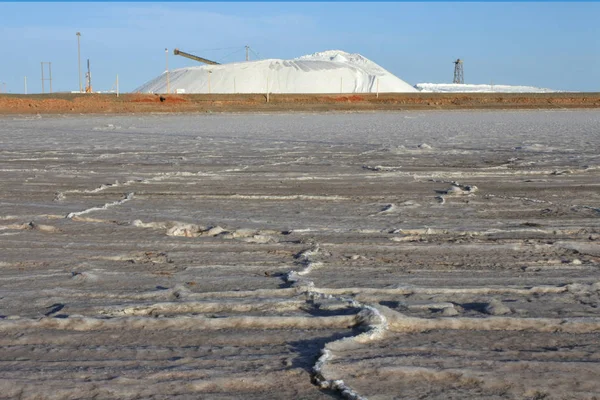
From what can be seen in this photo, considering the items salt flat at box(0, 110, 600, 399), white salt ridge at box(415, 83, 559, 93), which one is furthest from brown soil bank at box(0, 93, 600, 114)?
white salt ridge at box(415, 83, 559, 93)

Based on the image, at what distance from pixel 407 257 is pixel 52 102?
2942 centimetres

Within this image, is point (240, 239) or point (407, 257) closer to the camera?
point (407, 257)

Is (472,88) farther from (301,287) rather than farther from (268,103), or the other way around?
(301,287)

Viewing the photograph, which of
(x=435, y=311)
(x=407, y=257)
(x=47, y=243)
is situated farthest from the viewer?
(x=47, y=243)

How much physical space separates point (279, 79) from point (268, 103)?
86.2 ft

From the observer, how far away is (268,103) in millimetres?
32625

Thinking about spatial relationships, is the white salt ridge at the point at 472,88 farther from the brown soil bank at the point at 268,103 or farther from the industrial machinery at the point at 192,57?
the brown soil bank at the point at 268,103

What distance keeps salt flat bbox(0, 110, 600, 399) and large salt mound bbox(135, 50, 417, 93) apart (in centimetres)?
4965

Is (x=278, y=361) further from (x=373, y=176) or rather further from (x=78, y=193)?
(x=373, y=176)

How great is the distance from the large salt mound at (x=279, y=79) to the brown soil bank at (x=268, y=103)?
1865 centimetres

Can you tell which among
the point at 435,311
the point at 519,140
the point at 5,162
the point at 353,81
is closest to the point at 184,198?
the point at 435,311

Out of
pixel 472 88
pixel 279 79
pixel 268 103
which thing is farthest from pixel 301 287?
pixel 472 88

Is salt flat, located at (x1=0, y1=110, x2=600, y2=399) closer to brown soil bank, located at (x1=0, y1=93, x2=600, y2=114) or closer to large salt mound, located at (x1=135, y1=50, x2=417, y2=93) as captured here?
brown soil bank, located at (x1=0, y1=93, x2=600, y2=114)

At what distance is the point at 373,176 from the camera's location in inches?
286
